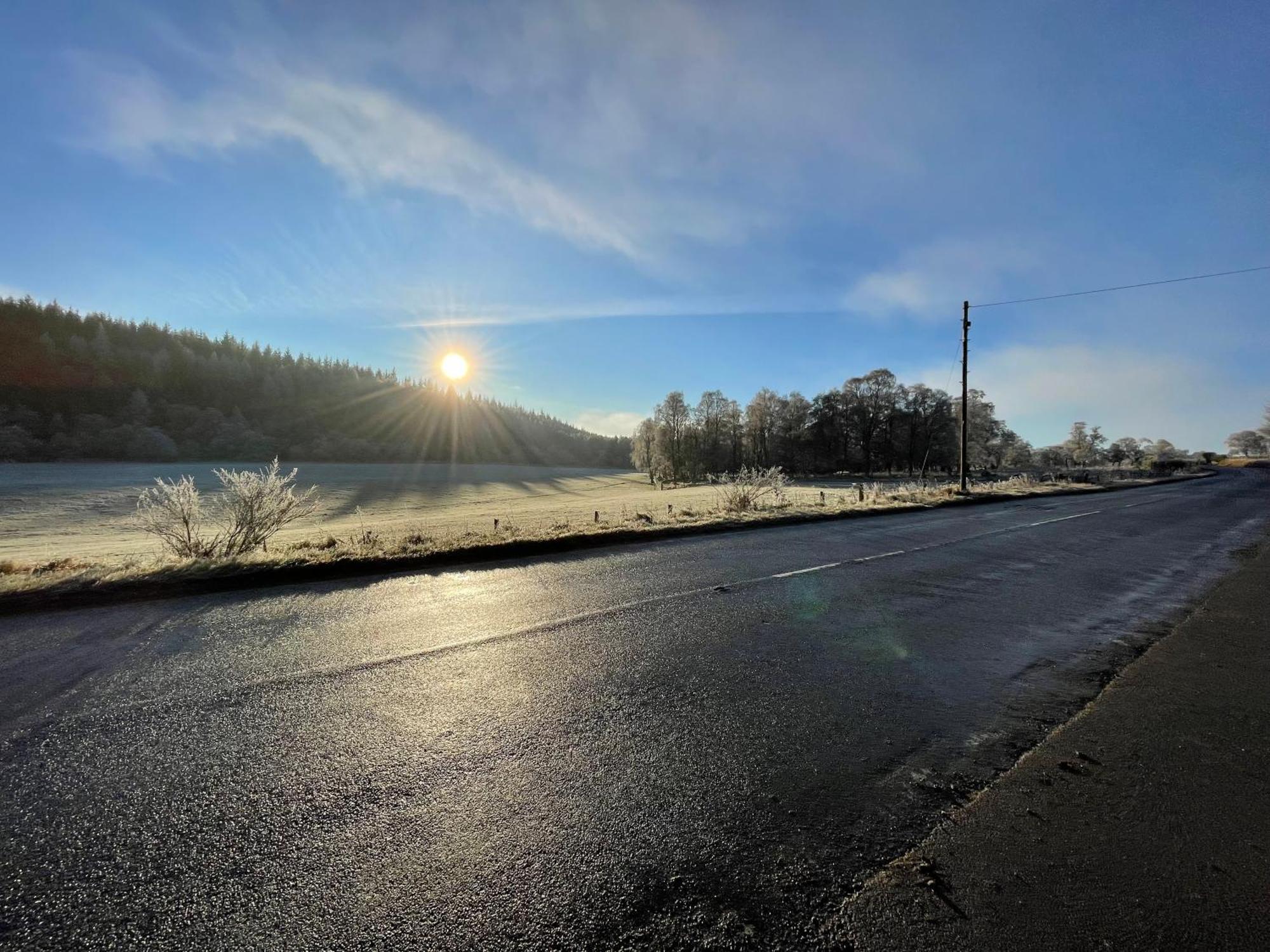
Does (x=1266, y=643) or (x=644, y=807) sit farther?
(x=1266, y=643)

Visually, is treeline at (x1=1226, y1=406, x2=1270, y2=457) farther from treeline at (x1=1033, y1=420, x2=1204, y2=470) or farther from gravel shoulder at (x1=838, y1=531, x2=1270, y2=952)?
gravel shoulder at (x1=838, y1=531, x2=1270, y2=952)

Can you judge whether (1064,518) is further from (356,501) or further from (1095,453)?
(1095,453)

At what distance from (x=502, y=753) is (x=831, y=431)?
215 feet

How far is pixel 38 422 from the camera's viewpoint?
232 feet

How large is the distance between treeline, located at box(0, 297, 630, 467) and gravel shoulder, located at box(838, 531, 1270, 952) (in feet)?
306

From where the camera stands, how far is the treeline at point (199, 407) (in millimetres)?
70750

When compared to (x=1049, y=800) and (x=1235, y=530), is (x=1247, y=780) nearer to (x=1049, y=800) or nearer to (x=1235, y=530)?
(x=1049, y=800)

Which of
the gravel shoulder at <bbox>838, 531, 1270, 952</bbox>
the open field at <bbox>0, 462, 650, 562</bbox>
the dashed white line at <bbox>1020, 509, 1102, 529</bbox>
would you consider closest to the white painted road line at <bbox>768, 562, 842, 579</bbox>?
the gravel shoulder at <bbox>838, 531, 1270, 952</bbox>

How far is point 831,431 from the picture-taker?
63.0 meters

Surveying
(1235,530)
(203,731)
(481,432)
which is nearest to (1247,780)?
(203,731)

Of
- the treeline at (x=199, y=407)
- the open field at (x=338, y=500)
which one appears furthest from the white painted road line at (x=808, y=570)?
the treeline at (x=199, y=407)

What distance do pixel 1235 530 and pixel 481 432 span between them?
406 ft

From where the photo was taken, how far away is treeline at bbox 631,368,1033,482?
189 feet

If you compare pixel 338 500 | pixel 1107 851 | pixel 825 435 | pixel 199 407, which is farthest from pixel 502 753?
pixel 199 407
